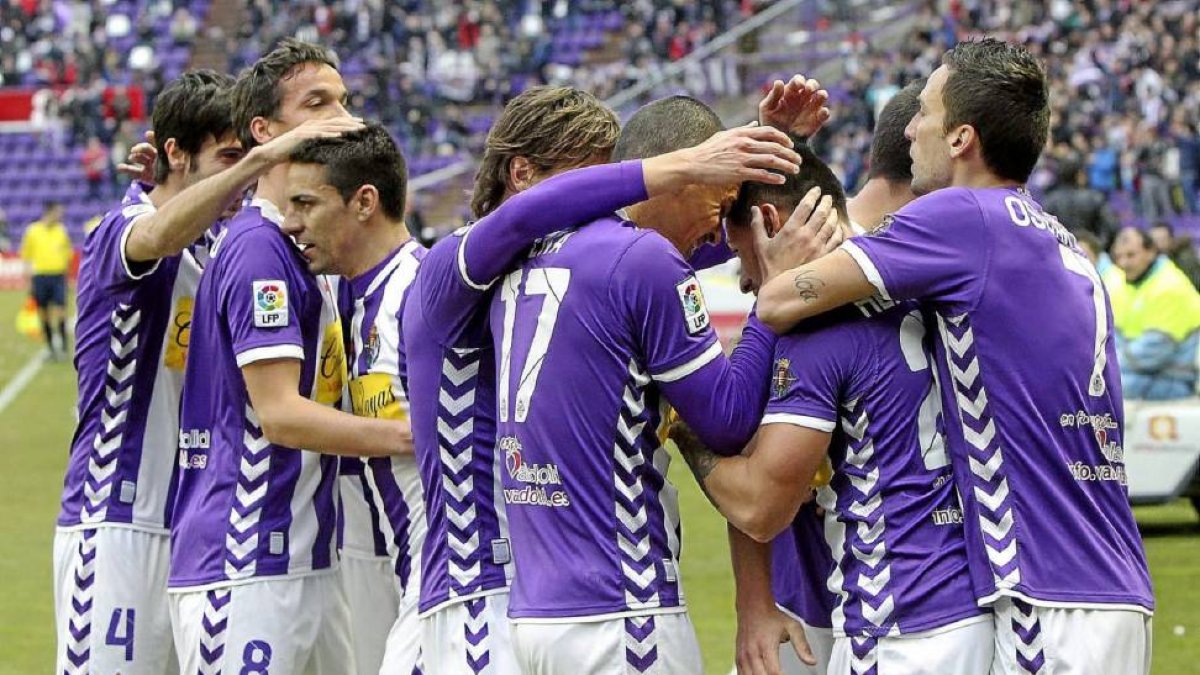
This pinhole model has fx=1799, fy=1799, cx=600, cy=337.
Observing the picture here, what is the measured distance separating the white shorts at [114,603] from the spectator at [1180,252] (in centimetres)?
1085

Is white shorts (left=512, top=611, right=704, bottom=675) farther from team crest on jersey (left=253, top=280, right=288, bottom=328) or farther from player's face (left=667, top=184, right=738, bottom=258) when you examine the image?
team crest on jersey (left=253, top=280, right=288, bottom=328)

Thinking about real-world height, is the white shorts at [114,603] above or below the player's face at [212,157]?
below

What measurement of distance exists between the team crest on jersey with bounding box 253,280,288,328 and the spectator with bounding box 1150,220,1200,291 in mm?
10976

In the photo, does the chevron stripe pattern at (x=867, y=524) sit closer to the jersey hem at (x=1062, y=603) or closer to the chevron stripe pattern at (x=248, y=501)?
the jersey hem at (x=1062, y=603)

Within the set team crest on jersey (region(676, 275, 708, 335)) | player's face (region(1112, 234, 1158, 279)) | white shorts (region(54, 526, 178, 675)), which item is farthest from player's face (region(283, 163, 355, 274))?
player's face (region(1112, 234, 1158, 279))

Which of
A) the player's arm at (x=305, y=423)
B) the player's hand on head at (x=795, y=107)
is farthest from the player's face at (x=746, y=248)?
the player's arm at (x=305, y=423)

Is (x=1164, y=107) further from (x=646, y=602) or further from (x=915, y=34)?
(x=646, y=602)

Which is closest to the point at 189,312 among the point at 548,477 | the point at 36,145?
the point at 548,477

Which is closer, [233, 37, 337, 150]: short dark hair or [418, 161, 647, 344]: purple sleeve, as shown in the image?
[418, 161, 647, 344]: purple sleeve

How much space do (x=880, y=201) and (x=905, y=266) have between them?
1.17 meters

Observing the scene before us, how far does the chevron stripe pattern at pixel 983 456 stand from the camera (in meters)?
3.94

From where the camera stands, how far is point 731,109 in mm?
32062

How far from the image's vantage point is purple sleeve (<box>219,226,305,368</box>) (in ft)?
16.5

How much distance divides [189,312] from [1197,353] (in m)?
8.86
